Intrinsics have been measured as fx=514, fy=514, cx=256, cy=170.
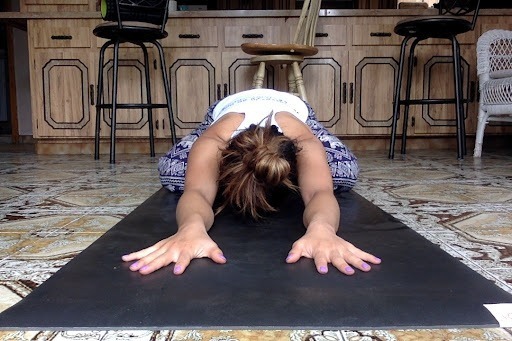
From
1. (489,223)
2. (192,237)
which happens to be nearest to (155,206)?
(192,237)

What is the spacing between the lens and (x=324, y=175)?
4.44 ft

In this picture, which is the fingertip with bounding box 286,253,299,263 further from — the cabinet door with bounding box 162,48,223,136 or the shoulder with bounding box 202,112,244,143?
the cabinet door with bounding box 162,48,223,136

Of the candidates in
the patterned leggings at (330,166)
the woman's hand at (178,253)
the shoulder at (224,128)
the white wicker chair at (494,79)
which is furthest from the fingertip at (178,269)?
the white wicker chair at (494,79)

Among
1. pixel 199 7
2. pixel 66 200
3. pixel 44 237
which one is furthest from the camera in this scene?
pixel 199 7

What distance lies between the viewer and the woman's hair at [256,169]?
129cm

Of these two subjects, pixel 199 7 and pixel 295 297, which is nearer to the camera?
pixel 295 297

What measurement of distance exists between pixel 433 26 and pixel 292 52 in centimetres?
86

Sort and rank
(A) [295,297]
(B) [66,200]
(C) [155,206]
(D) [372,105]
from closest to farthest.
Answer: (A) [295,297]
(C) [155,206]
(B) [66,200]
(D) [372,105]

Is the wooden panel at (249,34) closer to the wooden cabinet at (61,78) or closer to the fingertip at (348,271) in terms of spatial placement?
the wooden cabinet at (61,78)

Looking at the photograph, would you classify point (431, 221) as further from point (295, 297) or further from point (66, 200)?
point (66, 200)

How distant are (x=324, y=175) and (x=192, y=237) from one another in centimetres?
47

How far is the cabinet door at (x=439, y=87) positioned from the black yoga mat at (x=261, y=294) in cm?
314

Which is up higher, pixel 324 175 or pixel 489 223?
pixel 324 175

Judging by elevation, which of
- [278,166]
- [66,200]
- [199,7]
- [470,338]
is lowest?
[66,200]
